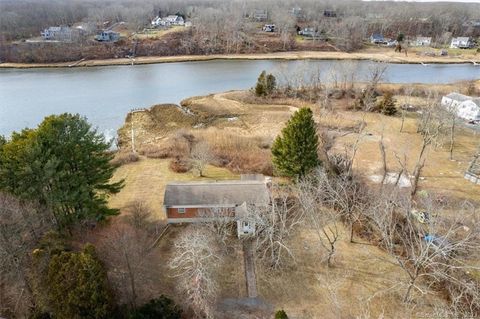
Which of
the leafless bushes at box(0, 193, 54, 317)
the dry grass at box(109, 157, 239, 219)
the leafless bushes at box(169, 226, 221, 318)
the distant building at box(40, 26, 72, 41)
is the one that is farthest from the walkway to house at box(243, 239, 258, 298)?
the distant building at box(40, 26, 72, 41)

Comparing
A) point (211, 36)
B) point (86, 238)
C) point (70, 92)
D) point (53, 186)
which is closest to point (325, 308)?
point (86, 238)

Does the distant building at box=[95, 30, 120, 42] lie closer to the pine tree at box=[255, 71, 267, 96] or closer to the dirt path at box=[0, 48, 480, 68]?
the dirt path at box=[0, 48, 480, 68]

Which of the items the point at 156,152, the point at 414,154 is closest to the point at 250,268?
the point at 156,152

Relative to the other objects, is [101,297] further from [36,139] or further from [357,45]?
[357,45]

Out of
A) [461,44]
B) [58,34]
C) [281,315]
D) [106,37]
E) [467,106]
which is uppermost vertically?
[58,34]

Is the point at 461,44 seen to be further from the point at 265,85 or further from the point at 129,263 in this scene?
the point at 129,263

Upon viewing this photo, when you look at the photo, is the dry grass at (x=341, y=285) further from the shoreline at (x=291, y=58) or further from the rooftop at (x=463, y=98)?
the shoreline at (x=291, y=58)
